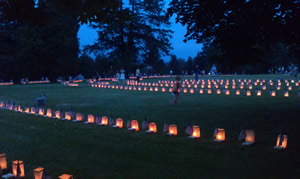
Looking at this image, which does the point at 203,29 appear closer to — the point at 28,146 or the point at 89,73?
the point at 28,146

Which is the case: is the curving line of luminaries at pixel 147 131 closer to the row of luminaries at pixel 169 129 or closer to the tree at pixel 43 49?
the row of luminaries at pixel 169 129

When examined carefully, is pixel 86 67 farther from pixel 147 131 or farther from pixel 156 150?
pixel 156 150

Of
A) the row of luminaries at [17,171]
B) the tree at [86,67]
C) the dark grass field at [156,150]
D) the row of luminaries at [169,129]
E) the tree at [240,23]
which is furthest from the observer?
the tree at [86,67]

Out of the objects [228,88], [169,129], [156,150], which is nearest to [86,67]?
[228,88]

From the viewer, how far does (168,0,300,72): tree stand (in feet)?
32.0

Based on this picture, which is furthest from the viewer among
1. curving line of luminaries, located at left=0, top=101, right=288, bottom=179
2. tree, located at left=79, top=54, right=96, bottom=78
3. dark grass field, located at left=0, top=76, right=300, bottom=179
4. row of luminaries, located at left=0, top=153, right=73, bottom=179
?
tree, located at left=79, top=54, right=96, bottom=78

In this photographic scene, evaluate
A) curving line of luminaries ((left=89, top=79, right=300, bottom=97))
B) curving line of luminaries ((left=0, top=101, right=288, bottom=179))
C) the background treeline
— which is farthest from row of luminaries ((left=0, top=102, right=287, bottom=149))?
curving line of luminaries ((left=89, top=79, right=300, bottom=97))

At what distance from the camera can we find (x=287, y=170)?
6.20m

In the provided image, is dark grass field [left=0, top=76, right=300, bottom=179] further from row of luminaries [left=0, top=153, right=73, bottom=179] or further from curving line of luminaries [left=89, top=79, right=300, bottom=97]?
curving line of luminaries [left=89, top=79, right=300, bottom=97]

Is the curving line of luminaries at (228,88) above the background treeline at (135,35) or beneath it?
beneath

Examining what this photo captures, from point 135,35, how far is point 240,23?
42.0 m

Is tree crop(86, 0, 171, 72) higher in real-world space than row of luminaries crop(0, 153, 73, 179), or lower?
higher

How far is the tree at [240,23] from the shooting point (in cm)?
976

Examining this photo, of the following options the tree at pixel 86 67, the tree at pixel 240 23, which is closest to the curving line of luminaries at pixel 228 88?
the tree at pixel 240 23
